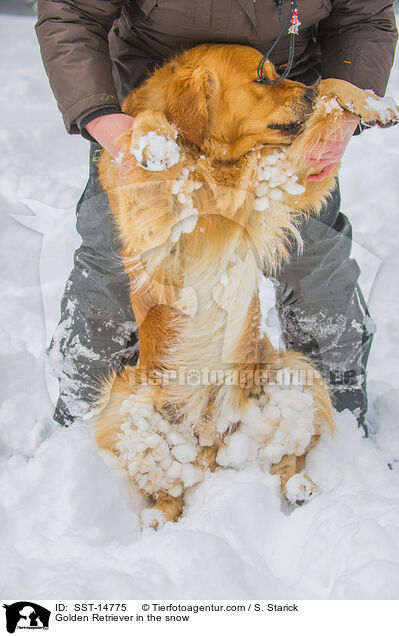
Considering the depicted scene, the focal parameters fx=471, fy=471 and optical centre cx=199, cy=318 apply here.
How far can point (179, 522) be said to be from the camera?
1.12m

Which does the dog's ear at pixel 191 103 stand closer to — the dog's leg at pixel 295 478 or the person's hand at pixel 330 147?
the person's hand at pixel 330 147

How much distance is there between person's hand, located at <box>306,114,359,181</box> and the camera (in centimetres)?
94

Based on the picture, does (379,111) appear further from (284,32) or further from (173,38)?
(173,38)

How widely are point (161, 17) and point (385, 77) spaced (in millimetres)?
561

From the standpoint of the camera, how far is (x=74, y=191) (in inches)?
89.3

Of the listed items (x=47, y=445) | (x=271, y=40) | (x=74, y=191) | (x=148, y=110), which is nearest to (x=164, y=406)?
(x=47, y=445)

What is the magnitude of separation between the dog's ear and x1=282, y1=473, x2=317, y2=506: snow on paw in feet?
2.68

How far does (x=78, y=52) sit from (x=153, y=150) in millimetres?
344

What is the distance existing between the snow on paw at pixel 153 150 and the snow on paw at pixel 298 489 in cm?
79

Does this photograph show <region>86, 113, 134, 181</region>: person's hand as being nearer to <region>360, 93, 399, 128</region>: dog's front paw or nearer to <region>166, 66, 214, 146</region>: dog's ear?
<region>166, 66, 214, 146</region>: dog's ear

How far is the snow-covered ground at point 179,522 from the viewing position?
0.88 meters

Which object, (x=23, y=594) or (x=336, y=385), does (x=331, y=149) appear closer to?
(x=336, y=385)

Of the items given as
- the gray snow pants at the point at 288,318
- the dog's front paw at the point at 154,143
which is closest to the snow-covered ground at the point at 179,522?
the gray snow pants at the point at 288,318
